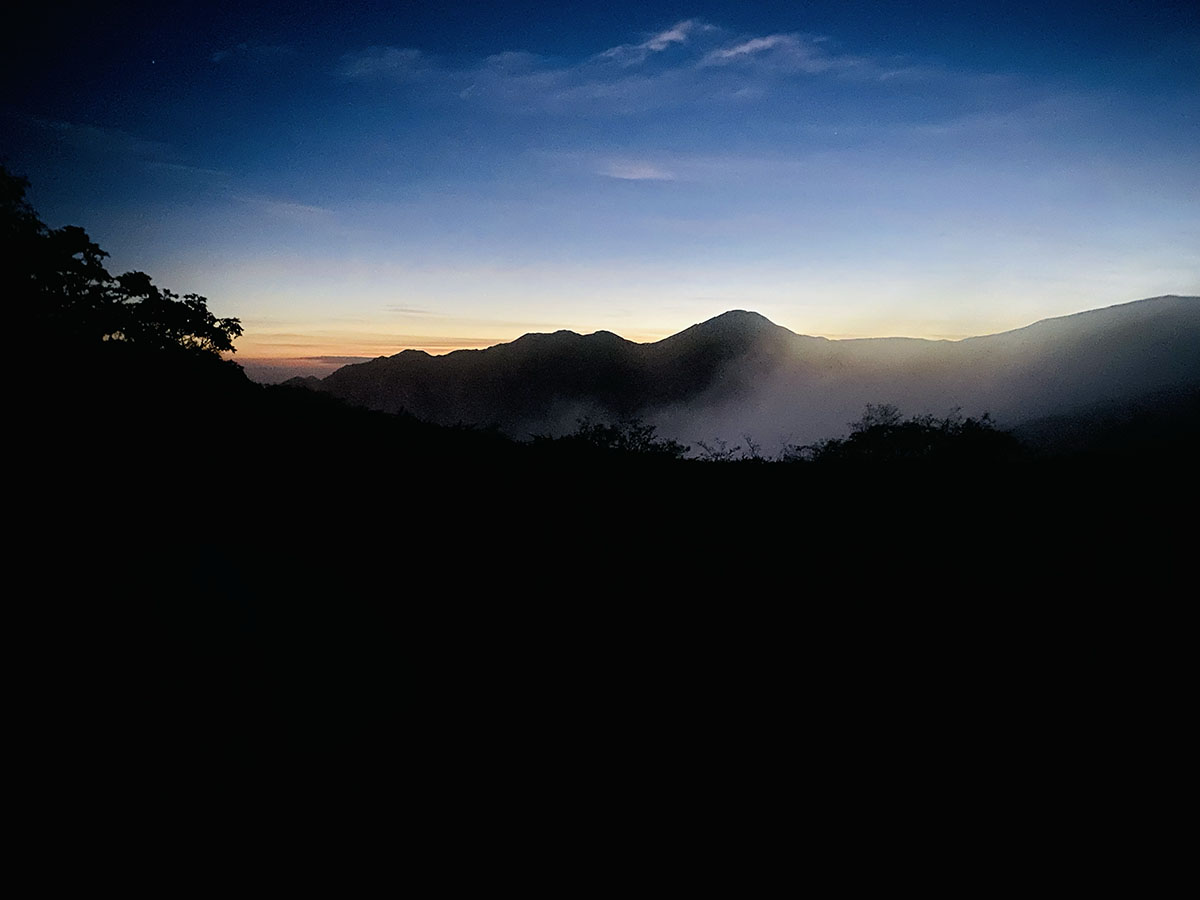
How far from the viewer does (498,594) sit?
19.8 ft

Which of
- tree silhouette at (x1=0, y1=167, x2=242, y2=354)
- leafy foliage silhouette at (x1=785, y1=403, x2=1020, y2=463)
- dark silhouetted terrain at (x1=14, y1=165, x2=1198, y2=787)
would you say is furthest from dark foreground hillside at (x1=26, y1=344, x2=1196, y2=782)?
leafy foliage silhouette at (x1=785, y1=403, x2=1020, y2=463)

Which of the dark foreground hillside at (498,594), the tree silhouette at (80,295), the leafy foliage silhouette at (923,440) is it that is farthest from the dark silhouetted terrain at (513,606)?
the leafy foliage silhouette at (923,440)

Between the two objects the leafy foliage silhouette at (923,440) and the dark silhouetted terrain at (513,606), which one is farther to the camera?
the leafy foliage silhouette at (923,440)

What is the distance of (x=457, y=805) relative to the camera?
3.70 meters

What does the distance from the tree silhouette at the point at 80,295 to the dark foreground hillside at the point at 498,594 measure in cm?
585

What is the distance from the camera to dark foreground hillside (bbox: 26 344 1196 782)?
428 cm

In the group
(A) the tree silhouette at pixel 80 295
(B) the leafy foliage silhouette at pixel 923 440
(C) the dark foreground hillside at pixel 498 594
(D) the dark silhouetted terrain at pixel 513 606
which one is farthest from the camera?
(B) the leafy foliage silhouette at pixel 923 440

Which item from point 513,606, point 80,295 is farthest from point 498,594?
point 80,295

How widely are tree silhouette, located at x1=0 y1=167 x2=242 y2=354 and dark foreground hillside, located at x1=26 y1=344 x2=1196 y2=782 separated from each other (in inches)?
230

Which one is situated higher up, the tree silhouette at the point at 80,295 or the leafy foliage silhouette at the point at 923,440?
the tree silhouette at the point at 80,295

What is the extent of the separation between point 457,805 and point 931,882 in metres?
3.23

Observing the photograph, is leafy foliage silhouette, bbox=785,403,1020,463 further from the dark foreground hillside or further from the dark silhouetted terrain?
the dark foreground hillside

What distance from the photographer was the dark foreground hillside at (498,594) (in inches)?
168

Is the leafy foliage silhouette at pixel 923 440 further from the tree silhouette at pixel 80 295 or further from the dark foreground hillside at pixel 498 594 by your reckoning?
the tree silhouette at pixel 80 295
